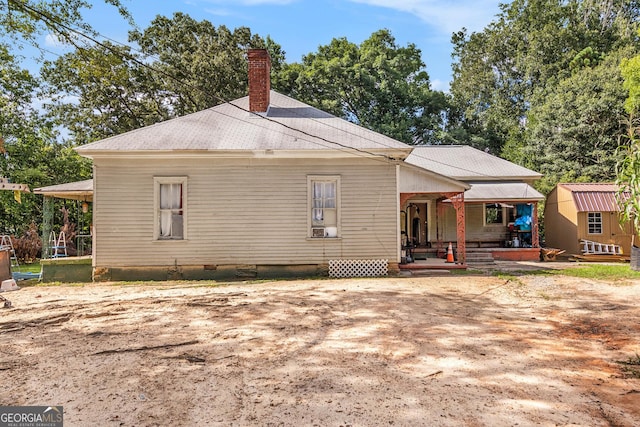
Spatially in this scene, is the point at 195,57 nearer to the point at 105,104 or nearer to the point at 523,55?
the point at 105,104

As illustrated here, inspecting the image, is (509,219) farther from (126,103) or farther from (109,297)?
(126,103)

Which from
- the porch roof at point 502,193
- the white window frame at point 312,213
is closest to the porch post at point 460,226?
the porch roof at point 502,193

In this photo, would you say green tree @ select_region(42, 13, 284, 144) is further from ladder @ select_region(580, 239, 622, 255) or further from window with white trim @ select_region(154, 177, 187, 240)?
ladder @ select_region(580, 239, 622, 255)

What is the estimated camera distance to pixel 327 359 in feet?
15.4

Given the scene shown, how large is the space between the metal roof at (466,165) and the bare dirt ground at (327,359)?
10.9 meters

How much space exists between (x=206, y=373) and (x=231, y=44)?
2841 centimetres

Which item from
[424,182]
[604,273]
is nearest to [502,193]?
[604,273]

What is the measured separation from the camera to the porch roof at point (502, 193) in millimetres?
16891

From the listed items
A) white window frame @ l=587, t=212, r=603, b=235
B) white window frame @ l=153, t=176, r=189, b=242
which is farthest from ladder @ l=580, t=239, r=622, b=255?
white window frame @ l=153, t=176, r=189, b=242

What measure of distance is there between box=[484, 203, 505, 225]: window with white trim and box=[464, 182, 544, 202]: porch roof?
861 millimetres

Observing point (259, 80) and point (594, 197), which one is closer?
point (259, 80)

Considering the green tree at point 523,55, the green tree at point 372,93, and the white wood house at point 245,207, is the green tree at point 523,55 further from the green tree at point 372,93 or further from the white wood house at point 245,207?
the white wood house at point 245,207

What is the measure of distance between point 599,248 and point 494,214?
4.52 metres

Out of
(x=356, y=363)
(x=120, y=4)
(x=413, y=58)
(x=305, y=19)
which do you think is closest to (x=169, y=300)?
(x=356, y=363)
